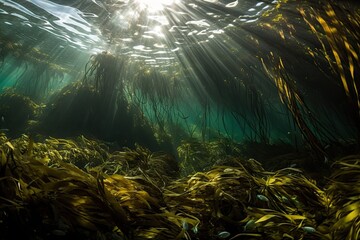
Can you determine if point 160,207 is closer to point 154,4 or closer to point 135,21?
point 154,4

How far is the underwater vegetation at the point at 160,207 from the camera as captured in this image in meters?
1.50

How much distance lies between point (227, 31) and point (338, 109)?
17.5 ft

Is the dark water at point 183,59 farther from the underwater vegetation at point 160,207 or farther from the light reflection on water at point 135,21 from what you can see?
the underwater vegetation at point 160,207

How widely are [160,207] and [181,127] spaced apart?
1234cm

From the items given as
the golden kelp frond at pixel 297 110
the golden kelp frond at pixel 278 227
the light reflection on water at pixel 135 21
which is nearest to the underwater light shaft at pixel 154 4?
the light reflection on water at pixel 135 21

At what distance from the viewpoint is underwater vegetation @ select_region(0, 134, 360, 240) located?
1496mm

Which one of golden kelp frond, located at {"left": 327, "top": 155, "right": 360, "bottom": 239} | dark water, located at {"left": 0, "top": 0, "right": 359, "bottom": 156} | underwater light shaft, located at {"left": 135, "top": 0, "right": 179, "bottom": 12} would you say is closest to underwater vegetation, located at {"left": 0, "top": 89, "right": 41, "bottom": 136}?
dark water, located at {"left": 0, "top": 0, "right": 359, "bottom": 156}

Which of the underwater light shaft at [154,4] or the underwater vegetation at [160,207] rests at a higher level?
the underwater light shaft at [154,4]

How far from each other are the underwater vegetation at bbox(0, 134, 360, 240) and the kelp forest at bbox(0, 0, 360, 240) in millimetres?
11

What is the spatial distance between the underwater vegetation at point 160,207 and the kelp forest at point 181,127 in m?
0.01

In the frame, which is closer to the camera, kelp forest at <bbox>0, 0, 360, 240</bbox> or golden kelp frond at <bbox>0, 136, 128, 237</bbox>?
golden kelp frond at <bbox>0, 136, 128, 237</bbox>

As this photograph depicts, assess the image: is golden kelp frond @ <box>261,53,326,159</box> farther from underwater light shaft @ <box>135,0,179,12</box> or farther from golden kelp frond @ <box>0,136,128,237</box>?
underwater light shaft @ <box>135,0,179,12</box>

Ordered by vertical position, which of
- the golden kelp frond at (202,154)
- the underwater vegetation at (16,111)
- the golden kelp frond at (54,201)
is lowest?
the golden kelp frond at (202,154)

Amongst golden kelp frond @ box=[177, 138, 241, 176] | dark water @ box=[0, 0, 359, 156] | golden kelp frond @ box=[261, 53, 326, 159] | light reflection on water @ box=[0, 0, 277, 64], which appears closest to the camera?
golden kelp frond @ box=[261, 53, 326, 159]
